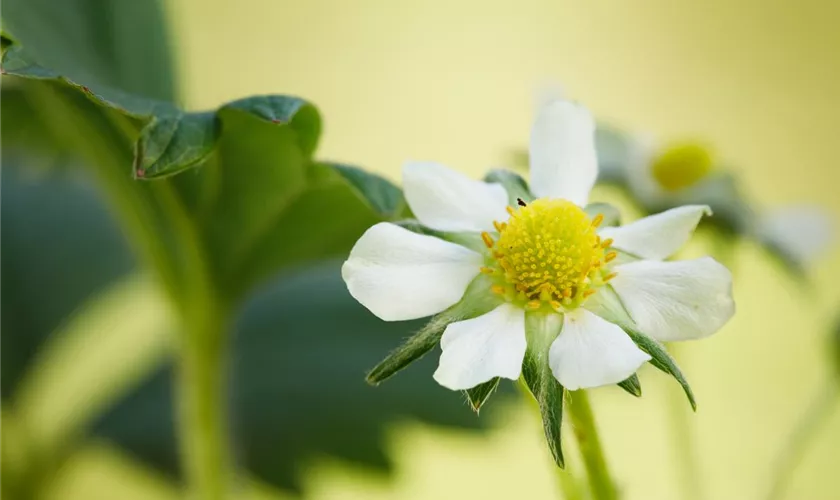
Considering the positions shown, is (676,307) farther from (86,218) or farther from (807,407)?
(807,407)

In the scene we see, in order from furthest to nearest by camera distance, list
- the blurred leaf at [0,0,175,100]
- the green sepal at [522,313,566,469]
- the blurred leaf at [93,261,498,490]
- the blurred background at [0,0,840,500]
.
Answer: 1. the blurred background at [0,0,840,500]
2. the blurred leaf at [93,261,498,490]
3. the blurred leaf at [0,0,175,100]
4. the green sepal at [522,313,566,469]

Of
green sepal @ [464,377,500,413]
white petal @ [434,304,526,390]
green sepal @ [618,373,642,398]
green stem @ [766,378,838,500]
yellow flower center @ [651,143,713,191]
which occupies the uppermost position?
white petal @ [434,304,526,390]

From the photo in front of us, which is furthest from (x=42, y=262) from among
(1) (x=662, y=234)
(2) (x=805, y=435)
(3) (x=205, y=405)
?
(2) (x=805, y=435)

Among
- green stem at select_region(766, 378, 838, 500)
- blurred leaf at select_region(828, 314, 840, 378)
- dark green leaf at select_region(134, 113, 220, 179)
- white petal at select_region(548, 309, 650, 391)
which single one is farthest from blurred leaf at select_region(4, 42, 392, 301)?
green stem at select_region(766, 378, 838, 500)

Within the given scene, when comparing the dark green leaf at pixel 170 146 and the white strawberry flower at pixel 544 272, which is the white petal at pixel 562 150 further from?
the dark green leaf at pixel 170 146

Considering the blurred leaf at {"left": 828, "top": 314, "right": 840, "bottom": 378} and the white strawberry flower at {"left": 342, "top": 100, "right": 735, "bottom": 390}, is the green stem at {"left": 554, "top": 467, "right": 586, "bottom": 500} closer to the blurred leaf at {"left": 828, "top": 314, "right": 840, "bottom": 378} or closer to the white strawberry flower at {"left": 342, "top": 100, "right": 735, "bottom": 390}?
the white strawberry flower at {"left": 342, "top": 100, "right": 735, "bottom": 390}

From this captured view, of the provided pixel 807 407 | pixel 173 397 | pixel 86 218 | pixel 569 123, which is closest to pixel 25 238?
pixel 86 218

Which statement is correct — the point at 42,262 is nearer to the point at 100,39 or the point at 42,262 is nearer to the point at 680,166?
the point at 100,39
